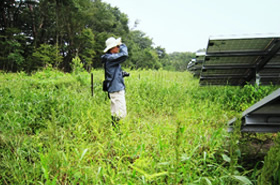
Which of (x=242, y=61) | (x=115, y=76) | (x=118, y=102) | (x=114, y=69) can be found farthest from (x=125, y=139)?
(x=242, y=61)

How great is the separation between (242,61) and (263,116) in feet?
10.5

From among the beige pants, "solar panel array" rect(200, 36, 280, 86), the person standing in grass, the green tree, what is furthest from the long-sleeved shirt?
the green tree

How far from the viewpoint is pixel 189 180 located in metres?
1.97

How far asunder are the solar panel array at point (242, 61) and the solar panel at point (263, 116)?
2465mm

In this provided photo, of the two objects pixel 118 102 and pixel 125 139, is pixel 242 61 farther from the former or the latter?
pixel 125 139

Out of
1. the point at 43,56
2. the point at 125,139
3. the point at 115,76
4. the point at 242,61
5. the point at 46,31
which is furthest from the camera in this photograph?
the point at 46,31

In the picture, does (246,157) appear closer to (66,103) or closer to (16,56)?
(66,103)

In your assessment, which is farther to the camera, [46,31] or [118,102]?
[46,31]

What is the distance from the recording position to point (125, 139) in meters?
2.89

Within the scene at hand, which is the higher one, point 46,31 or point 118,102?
point 46,31

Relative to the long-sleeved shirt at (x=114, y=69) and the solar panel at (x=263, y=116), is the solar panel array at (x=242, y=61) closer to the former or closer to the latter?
the long-sleeved shirt at (x=114, y=69)

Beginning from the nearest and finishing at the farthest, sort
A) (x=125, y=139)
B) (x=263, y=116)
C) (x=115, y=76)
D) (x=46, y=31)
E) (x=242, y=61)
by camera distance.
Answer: (x=263, y=116) < (x=125, y=139) < (x=115, y=76) < (x=242, y=61) < (x=46, y=31)

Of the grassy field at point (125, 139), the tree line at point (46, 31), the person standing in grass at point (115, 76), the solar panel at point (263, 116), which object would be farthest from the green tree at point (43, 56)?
the solar panel at point (263, 116)

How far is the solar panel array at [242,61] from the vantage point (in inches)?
164
